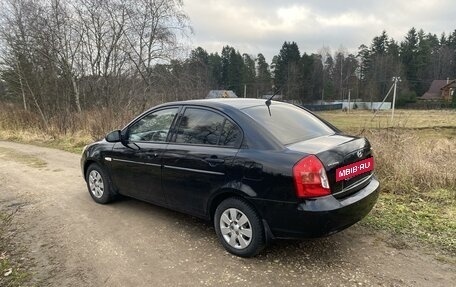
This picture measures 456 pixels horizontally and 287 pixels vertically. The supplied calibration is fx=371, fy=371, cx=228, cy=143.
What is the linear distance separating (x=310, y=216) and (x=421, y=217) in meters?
2.45

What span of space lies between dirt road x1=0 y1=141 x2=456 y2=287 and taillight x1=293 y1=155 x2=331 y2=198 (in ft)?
2.73

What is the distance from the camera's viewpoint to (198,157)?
4234 mm

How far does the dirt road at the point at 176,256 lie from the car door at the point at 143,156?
1.45 ft

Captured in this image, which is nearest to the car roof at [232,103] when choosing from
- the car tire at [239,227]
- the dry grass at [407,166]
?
the car tire at [239,227]

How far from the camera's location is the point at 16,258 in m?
4.10

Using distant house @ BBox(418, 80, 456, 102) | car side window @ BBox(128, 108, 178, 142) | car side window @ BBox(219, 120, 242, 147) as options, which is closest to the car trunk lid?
car side window @ BBox(219, 120, 242, 147)

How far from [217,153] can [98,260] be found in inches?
68.0

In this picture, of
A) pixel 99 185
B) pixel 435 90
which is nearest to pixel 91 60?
pixel 99 185

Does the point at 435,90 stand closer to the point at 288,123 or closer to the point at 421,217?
the point at 421,217

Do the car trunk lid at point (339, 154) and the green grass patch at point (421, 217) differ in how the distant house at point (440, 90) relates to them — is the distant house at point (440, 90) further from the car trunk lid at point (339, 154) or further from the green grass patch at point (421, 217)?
the car trunk lid at point (339, 154)

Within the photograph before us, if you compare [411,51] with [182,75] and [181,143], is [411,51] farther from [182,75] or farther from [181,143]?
[181,143]

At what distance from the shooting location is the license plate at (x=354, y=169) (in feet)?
12.0

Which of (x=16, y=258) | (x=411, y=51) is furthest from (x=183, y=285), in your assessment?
(x=411, y=51)

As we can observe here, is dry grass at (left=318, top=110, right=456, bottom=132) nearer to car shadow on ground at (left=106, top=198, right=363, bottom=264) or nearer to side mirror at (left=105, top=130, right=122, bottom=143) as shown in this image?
car shadow on ground at (left=106, top=198, right=363, bottom=264)
